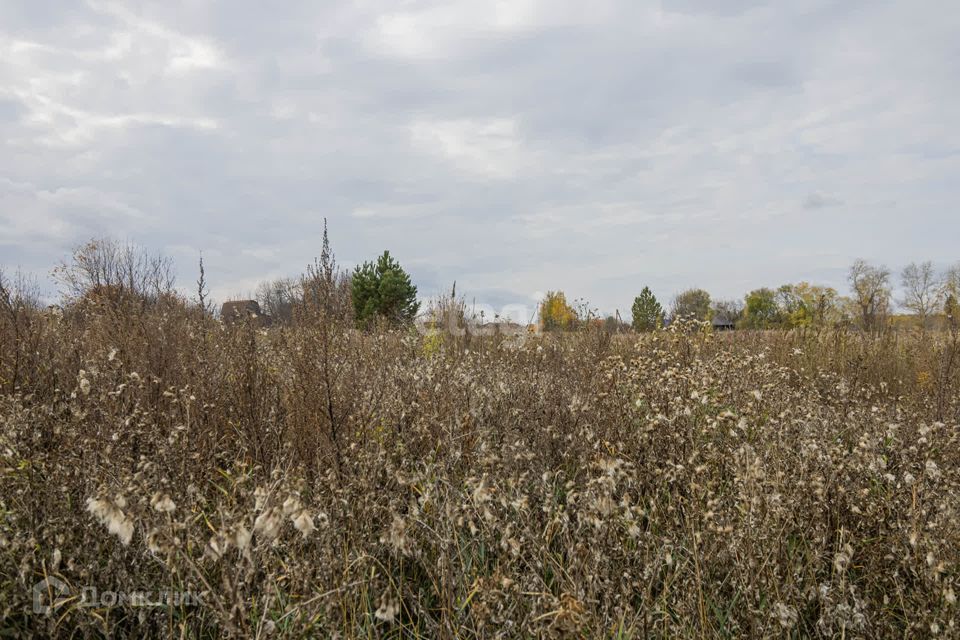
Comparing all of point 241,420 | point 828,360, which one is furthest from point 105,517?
point 828,360

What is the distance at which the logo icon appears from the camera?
228 cm

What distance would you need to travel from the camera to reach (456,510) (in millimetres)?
2398

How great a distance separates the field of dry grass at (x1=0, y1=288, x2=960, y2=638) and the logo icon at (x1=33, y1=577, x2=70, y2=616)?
0.04m

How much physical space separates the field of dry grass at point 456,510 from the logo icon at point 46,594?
0.04m

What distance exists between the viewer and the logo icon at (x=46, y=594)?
2277mm

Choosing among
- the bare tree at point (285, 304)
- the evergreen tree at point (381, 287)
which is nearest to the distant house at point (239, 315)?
the bare tree at point (285, 304)

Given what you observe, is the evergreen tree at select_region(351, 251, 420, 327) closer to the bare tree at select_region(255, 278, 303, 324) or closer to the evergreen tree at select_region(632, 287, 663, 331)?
the bare tree at select_region(255, 278, 303, 324)

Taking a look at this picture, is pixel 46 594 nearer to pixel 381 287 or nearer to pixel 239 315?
pixel 239 315

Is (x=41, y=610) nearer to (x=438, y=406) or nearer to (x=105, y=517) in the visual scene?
(x=105, y=517)

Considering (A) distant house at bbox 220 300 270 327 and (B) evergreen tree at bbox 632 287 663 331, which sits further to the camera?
(B) evergreen tree at bbox 632 287 663 331

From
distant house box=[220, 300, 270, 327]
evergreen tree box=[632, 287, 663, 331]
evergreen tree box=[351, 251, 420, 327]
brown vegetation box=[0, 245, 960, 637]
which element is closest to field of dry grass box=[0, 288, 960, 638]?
brown vegetation box=[0, 245, 960, 637]

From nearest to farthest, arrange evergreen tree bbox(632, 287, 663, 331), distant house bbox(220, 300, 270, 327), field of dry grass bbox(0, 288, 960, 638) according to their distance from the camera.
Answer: field of dry grass bbox(0, 288, 960, 638) → distant house bbox(220, 300, 270, 327) → evergreen tree bbox(632, 287, 663, 331)

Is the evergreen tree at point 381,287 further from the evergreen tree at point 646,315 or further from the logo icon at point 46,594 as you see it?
the logo icon at point 46,594

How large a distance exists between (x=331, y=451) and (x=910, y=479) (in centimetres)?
302
